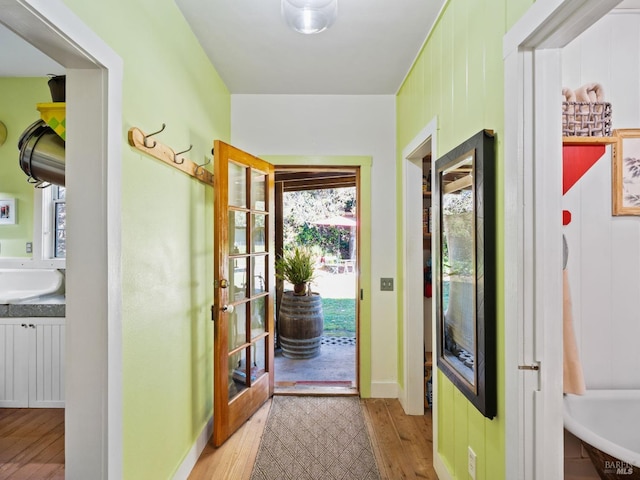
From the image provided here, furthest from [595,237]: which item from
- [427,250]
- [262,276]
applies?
[262,276]

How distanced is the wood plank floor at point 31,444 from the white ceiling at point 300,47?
8.66 ft

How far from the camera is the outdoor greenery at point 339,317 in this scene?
512 centimetres

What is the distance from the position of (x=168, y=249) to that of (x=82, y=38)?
96 centimetres

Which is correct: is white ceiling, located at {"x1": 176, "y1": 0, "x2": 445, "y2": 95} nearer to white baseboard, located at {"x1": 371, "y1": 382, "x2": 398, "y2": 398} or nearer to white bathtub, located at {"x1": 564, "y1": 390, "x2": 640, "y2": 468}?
white bathtub, located at {"x1": 564, "y1": 390, "x2": 640, "y2": 468}

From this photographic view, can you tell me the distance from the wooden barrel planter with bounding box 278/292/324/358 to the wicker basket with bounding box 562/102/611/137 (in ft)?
9.66

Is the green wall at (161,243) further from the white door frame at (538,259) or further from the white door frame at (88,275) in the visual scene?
the white door frame at (538,259)

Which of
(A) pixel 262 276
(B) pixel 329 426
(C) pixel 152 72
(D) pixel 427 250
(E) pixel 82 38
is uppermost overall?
(C) pixel 152 72

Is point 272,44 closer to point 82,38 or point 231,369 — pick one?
point 82,38

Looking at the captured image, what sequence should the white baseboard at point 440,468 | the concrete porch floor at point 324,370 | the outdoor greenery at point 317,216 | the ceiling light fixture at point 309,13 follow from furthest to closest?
the outdoor greenery at point 317,216 < the concrete porch floor at point 324,370 < the white baseboard at point 440,468 < the ceiling light fixture at point 309,13

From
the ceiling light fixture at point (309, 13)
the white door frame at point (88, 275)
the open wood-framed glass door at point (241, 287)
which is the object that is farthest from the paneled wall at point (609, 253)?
the white door frame at point (88, 275)

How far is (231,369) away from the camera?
237cm

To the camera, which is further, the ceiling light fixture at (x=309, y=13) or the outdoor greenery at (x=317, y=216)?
the outdoor greenery at (x=317, y=216)

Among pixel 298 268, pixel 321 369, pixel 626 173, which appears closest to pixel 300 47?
pixel 626 173

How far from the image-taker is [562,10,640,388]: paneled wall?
1.66 metres
